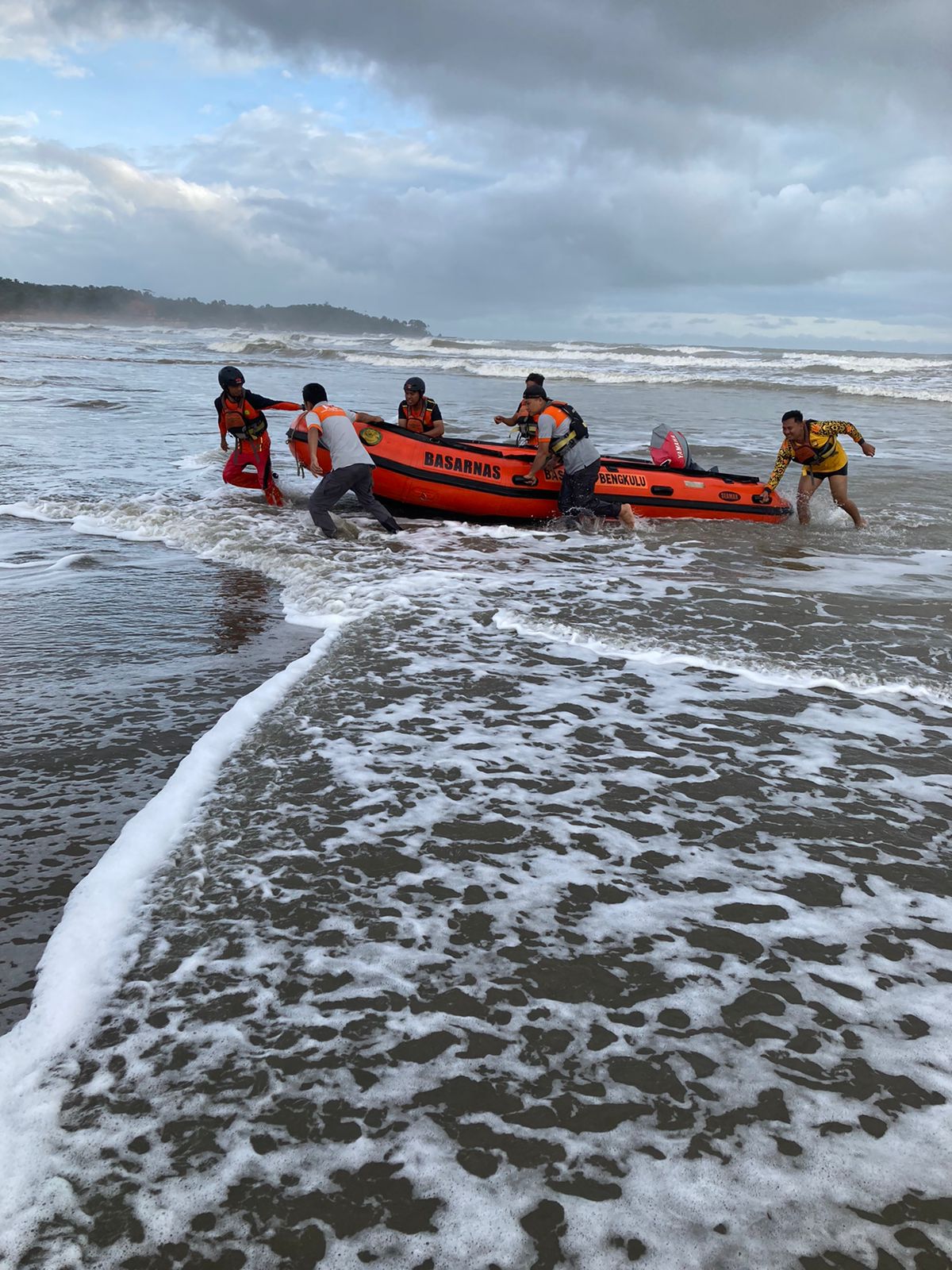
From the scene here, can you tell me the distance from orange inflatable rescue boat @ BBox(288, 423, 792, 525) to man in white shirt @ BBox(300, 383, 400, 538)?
255 mm

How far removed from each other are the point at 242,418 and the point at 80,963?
8172mm

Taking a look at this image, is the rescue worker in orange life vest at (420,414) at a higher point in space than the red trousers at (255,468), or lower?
higher

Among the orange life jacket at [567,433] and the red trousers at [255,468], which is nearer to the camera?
the orange life jacket at [567,433]

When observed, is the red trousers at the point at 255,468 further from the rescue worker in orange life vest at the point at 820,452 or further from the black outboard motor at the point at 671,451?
the rescue worker in orange life vest at the point at 820,452

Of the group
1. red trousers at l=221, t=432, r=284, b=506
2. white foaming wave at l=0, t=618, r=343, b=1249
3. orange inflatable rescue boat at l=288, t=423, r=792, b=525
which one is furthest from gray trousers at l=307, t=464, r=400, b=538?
white foaming wave at l=0, t=618, r=343, b=1249

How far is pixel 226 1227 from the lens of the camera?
6.01 feet

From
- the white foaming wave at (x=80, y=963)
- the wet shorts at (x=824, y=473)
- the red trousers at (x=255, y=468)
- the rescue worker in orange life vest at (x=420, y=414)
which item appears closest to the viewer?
the white foaming wave at (x=80, y=963)

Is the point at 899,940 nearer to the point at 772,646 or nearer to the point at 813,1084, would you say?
the point at 813,1084

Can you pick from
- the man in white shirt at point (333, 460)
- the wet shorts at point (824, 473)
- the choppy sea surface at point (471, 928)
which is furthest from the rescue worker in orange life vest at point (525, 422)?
the choppy sea surface at point (471, 928)

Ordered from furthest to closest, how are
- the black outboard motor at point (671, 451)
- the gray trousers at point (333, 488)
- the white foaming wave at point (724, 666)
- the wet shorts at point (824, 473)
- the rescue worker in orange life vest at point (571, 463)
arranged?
the black outboard motor at point (671, 451) < the wet shorts at point (824, 473) < the rescue worker in orange life vest at point (571, 463) < the gray trousers at point (333, 488) < the white foaming wave at point (724, 666)

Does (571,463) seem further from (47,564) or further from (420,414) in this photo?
(47,564)

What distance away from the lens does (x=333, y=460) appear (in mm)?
8742

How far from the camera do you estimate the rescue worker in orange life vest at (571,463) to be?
9.21 metres

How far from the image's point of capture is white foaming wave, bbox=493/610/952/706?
15.9 ft
